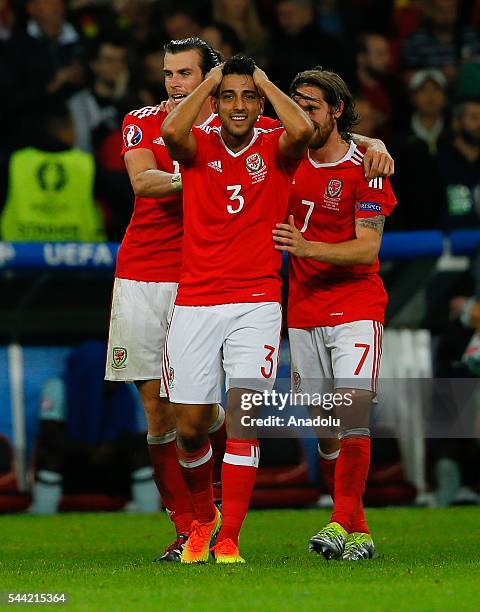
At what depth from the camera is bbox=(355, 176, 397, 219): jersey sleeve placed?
24.2 ft

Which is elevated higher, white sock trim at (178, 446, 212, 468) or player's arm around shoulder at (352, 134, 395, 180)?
player's arm around shoulder at (352, 134, 395, 180)

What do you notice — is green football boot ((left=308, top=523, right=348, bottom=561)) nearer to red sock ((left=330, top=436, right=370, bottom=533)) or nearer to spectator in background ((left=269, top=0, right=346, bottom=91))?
red sock ((left=330, top=436, right=370, bottom=533))

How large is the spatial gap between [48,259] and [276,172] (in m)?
4.17

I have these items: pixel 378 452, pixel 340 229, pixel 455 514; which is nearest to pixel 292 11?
pixel 378 452

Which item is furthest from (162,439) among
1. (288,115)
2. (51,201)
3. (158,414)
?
(51,201)

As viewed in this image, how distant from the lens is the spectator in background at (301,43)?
13.9 m

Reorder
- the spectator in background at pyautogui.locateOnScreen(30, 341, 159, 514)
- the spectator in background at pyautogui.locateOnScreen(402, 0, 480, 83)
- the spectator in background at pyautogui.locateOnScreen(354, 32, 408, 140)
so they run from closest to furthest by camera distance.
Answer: the spectator in background at pyautogui.locateOnScreen(30, 341, 159, 514) → the spectator in background at pyautogui.locateOnScreen(354, 32, 408, 140) → the spectator in background at pyautogui.locateOnScreen(402, 0, 480, 83)

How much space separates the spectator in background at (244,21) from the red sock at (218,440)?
24.5 feet

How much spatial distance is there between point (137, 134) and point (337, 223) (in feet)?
3.63

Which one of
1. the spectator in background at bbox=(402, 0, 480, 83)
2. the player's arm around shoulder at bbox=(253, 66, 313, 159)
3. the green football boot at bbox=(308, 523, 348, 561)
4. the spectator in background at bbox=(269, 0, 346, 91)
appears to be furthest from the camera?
the spectator in background at bbox=(402, 0, 480, 83)

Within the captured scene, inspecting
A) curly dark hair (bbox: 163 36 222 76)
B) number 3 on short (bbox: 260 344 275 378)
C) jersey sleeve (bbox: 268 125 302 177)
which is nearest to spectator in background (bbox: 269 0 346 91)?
curly dark hair (bbox: 163 36 222 76)

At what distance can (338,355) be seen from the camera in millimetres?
7441

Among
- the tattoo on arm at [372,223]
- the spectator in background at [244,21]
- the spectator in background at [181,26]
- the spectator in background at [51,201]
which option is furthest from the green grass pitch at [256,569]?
the spectator in background at [244,21]

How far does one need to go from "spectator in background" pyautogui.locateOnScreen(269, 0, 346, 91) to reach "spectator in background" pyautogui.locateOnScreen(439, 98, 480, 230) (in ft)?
5.59
